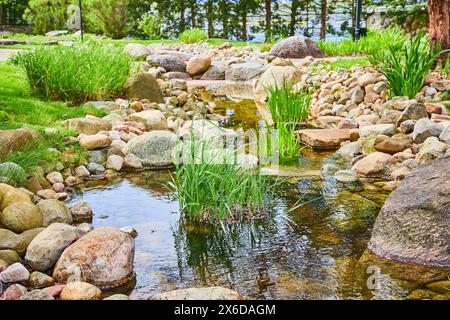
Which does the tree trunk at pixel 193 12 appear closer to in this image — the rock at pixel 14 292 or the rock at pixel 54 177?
the rock at pixel 54 177

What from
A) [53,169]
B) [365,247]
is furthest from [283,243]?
[53,169]

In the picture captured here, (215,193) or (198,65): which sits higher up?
(198,65)

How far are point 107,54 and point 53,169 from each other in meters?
3.73

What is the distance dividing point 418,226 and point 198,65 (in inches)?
434

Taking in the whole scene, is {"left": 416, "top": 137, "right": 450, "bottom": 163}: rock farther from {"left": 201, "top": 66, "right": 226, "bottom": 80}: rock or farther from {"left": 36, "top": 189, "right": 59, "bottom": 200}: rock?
{"left": 201, "top": 66, "right": 226, "bottom": 80}: rock

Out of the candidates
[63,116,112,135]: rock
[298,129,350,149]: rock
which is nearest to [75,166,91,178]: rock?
[63,116,112,135]: rock

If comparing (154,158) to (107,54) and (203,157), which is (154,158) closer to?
(203,157)

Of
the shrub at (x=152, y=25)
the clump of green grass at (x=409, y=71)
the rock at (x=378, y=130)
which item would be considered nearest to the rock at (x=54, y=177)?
the rock at (x=378, y=130)

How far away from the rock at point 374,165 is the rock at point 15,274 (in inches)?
145

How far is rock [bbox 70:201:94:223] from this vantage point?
192 inches

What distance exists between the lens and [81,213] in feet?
16.0

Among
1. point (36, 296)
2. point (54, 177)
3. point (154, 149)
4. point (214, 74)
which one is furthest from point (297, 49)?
point (36, 296)

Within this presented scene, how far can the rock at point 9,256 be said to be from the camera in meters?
3.83

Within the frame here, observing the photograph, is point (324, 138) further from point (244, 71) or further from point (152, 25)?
point (152, 25)
